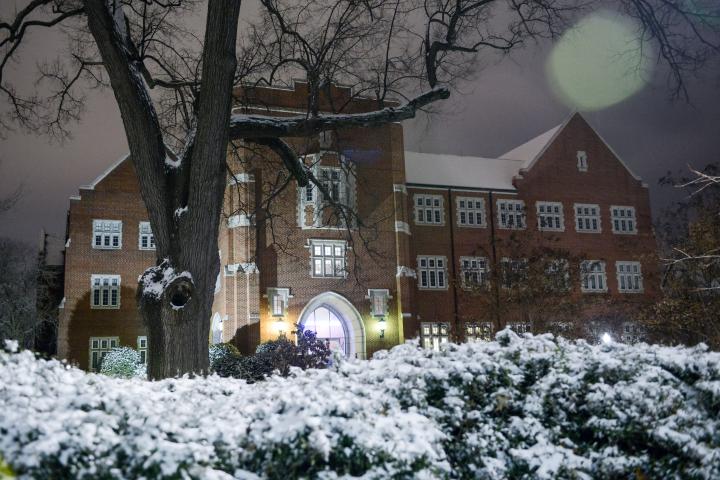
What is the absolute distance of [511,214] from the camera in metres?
35.5

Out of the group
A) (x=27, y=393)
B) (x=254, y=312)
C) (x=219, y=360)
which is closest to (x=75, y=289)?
(x=254, y=312)

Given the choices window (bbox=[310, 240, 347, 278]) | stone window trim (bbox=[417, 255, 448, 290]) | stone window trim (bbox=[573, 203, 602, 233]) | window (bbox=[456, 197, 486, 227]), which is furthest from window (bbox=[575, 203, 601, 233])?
window (bbox=[310, 240, 347, 278])

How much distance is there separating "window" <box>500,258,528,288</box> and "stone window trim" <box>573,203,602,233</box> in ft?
25.5

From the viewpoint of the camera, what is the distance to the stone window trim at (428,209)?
111ft

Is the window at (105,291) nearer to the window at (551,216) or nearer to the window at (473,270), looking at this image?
the window at (473,270)

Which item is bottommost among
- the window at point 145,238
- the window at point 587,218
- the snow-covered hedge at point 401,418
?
the snow-covered hedge at point 401,418

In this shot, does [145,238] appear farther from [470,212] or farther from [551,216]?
[551,216]

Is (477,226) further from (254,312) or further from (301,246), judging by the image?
(254,312)

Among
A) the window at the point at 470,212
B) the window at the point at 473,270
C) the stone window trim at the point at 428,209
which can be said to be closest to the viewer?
the window at the point at 473,270

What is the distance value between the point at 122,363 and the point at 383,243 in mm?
10910

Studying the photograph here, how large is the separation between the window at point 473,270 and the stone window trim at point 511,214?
2.28 m

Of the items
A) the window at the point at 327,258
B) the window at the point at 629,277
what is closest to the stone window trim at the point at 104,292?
the window at the point at 327,258

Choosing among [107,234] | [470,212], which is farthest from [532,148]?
[107,234]

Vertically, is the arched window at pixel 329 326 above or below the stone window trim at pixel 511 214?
below
